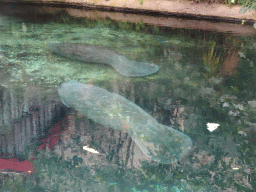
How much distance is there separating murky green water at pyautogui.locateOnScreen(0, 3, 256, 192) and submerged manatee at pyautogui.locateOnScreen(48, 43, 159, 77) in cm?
14

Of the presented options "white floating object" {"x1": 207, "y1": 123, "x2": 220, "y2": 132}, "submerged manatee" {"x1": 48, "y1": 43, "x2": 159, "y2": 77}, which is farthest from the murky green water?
"submerged manatee" {"x1": 48, "y1": 43, "x2": 159, "y2": 77}

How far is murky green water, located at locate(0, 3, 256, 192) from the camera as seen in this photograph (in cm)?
198

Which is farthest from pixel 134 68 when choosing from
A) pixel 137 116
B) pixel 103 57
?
pixel 137 116

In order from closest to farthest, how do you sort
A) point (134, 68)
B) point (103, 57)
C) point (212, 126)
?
point (212, 126) < point (134, 68) < point (103, 57)

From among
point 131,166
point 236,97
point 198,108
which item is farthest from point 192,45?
point 131,166

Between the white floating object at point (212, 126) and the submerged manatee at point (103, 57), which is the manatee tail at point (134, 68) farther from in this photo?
the white floating object at point (212, 126)

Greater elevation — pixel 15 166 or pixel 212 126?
pixel 212 126

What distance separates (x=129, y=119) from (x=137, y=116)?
10 cm

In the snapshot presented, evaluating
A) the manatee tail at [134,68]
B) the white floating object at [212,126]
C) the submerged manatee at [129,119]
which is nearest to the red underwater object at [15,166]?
the submerged manatee at [129,119]

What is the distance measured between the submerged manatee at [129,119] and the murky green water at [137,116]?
60 mm

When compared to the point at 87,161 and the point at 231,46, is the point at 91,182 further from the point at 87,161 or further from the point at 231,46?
the point at 231,46

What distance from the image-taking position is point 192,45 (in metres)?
5.29

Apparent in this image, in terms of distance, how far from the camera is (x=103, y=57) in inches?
168

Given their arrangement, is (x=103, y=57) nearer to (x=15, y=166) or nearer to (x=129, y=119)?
(x=129, y=119)
